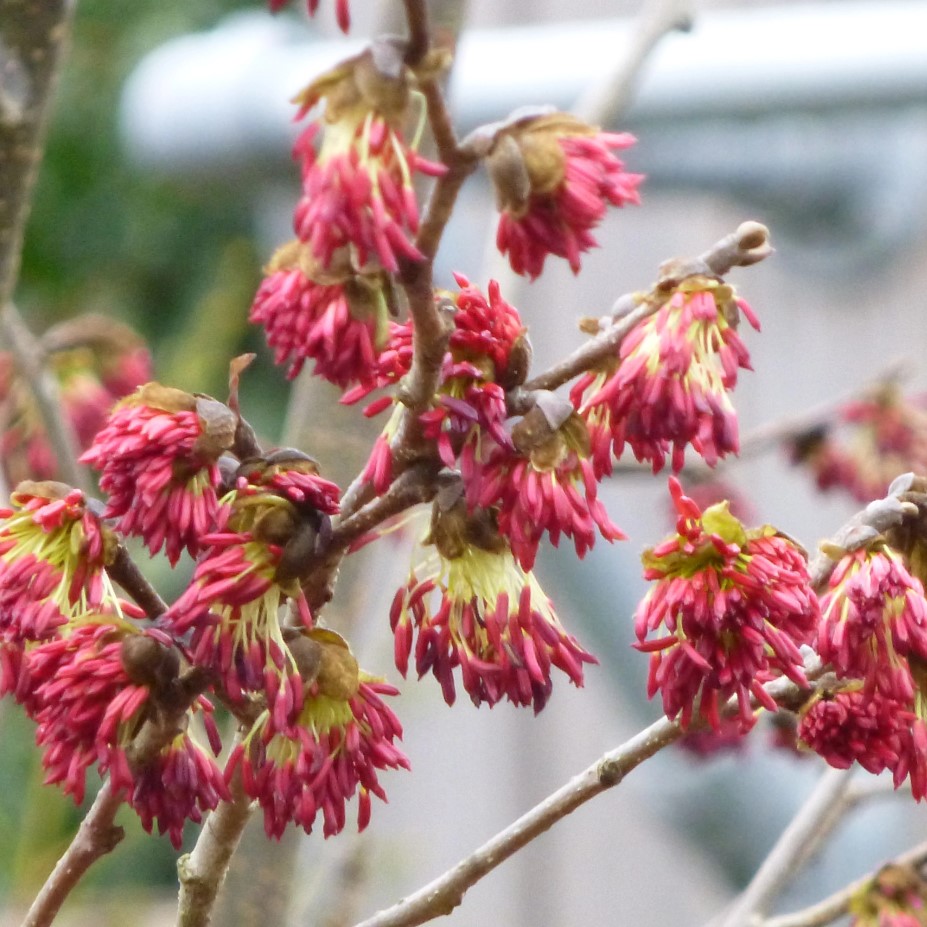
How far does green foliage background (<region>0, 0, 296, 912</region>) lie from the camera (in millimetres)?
2770

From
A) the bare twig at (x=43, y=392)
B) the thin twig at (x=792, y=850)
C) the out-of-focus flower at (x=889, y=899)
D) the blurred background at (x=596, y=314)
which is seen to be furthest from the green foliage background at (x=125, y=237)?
the out-of-focus flower at (x=889, y=899)

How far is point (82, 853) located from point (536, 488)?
0.58ft

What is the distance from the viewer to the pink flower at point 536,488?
14.9 inches

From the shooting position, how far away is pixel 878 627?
16.3 inches

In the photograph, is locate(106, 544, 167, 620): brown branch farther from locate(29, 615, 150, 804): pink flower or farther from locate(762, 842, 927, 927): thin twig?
locate(762, 842, 927, 927): thin twig

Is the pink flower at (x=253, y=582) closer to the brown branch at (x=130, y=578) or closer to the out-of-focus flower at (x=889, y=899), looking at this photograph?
the brown branch at (x=130, y=578)

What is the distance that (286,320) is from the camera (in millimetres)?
376

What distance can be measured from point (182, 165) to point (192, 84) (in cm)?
7

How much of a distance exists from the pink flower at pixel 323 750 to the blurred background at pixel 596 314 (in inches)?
12.2

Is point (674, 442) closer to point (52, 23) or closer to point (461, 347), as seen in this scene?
point (461, 347)

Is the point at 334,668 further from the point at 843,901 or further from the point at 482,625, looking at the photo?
the point at 843,901

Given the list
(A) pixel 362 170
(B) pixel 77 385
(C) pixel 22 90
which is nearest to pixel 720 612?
(A) pixel 362 170

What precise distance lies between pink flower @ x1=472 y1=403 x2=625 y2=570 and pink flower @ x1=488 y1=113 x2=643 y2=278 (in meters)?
0.04

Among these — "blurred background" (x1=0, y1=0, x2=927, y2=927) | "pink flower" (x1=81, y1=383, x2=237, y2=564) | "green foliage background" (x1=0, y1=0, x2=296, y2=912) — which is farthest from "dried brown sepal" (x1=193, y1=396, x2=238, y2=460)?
"green foliage background" (x1=0, y1=0, x2=296, y2=912)
